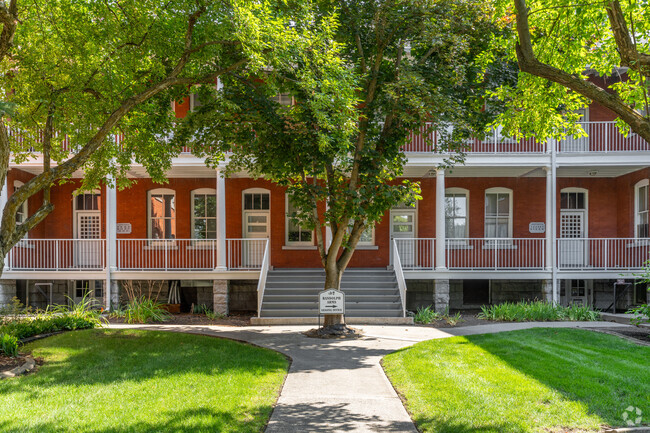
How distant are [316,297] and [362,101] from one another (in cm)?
685

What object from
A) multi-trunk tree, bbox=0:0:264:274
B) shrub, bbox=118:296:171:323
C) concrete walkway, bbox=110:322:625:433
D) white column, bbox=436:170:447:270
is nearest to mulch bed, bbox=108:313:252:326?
shrub, bbox=118:296:171:323

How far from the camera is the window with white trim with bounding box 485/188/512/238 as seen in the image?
2009 centimetres

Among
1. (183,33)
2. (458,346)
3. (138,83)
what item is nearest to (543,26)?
(458,346)

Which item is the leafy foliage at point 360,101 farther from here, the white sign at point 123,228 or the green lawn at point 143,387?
the white sign at point 123,228

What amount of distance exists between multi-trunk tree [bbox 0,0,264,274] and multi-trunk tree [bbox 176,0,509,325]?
100 cm

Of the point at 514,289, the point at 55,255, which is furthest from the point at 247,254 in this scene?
the point at 514,289

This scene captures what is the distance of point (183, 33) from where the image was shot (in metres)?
11.2

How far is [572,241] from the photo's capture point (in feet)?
64.4

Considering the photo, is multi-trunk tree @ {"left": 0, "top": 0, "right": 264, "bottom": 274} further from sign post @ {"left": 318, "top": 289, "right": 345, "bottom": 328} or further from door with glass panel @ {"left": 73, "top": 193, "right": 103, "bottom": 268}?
door with glass panel @ {"left": 73, "top": 193, "right": 103, "bottom": 268}

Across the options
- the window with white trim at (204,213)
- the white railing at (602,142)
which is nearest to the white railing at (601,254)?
the white railing at (602,142)

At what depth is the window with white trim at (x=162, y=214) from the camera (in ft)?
65.8

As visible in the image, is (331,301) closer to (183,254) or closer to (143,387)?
(143,387)

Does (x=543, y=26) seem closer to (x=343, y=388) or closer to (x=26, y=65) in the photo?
(x=343, y=388)

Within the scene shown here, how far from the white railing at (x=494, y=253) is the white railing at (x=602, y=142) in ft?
10.7
